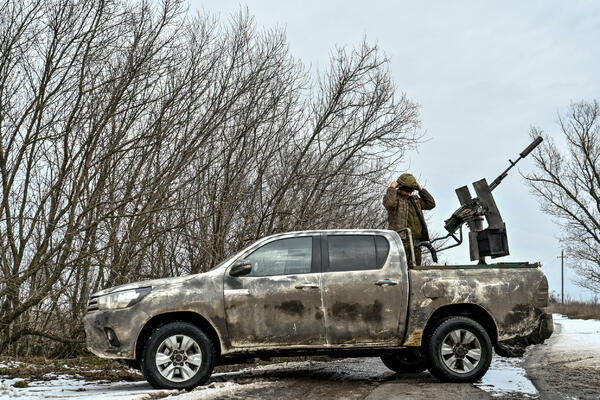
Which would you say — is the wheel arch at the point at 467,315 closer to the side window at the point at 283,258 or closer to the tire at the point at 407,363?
the tire at the point at 407,363

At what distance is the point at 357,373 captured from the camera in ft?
31.5

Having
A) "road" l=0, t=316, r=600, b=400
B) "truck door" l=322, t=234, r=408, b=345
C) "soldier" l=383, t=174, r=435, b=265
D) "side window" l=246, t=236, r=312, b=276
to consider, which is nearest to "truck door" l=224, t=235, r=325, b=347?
"side window" l=246, t=236, r=312, b=276

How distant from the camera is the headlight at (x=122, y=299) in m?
7.63

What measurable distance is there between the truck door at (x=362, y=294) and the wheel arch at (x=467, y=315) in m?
0.44

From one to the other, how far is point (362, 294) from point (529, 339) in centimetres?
222

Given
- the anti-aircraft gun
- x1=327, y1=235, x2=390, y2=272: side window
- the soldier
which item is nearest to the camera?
x1=327, y1=235, x2=390, y2=272: side window

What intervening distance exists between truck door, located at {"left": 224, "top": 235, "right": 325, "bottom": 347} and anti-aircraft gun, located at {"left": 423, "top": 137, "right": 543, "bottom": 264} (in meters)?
2.21

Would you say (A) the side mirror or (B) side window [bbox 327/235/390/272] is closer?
(A) the side mirror

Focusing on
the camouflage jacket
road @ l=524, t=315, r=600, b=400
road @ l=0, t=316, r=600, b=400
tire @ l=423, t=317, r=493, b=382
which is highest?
the camouflage jacket

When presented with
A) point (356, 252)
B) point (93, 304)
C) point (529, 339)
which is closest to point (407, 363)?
point (529, 339)

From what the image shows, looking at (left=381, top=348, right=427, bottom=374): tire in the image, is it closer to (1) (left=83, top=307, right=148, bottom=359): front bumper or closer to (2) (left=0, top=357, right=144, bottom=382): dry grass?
(2) (left=0, top=357, right=144, bottom=382): dry grass

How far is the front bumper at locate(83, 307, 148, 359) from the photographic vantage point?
7.51 meters

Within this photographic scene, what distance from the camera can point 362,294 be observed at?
26.0 ft

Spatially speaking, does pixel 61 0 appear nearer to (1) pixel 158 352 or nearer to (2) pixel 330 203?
(1) pixel 158 352
